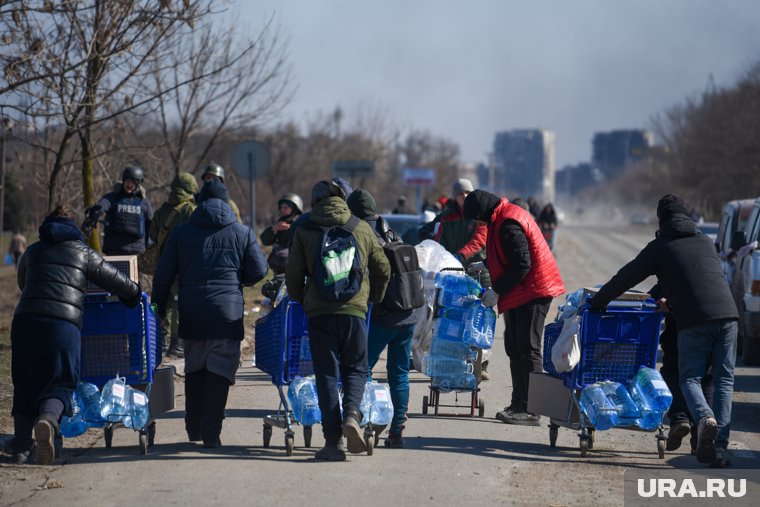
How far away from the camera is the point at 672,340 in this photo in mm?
8781

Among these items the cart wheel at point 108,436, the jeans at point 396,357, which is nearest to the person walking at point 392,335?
the jeans at point 396,357

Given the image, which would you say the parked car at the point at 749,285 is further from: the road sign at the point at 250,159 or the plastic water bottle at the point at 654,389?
the road sign at the point at 250,159

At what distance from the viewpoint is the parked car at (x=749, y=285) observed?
44.9 feet

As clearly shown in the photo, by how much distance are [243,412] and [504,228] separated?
2767 millimetres

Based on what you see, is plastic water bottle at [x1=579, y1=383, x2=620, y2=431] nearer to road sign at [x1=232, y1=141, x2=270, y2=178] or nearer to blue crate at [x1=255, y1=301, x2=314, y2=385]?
blue crate at [x1=255, y1=301, x2=314, y2=385]

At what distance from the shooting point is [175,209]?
12.3 meters

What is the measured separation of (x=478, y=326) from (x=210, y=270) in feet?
8.60

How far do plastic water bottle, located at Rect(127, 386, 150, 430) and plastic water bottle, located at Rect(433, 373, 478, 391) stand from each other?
2760mm

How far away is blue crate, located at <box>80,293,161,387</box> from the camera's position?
8255mm

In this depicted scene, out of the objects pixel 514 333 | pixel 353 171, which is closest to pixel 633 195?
pixel 353 171

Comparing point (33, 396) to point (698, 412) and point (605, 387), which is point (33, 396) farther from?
point (698, 412)

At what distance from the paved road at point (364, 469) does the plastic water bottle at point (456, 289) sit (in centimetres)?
100

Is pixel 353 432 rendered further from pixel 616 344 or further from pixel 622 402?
pixel 616 344

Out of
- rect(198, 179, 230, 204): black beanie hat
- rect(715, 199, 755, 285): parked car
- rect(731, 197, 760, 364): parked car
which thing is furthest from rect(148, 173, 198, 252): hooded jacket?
rect(715, 199, 755, 285): parked car
